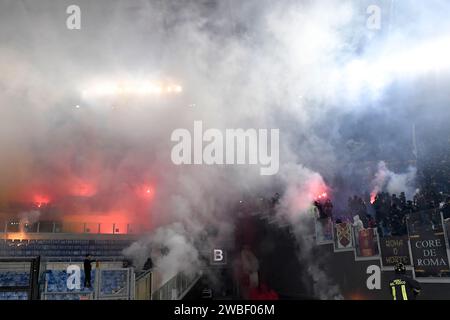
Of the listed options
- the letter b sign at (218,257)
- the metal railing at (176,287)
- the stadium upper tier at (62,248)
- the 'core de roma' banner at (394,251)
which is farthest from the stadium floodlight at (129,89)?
the 'core de roma' banner at (394,251)

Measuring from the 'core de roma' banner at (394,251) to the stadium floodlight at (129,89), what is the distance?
6.11m

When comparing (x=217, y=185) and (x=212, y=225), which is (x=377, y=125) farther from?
(x=212, y=225)

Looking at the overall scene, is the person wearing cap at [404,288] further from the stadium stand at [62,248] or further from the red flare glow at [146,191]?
the stadium stand at [62,248]

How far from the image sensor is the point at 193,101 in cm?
1015

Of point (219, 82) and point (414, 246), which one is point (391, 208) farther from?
point (219, 82)

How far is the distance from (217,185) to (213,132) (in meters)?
2.72

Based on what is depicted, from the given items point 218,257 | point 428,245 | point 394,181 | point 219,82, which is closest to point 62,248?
point 218,257

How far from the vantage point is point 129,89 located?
1080 cm

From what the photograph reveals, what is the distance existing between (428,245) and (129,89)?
8.13 metres

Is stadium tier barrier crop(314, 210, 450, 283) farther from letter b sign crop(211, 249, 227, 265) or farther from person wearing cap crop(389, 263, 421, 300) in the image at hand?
letter b sign crop(211, 249, 227, 265)

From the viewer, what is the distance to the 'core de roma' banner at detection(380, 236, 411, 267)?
7551 mm

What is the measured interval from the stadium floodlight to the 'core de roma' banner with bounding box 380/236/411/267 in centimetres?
611

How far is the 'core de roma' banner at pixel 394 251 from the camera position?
755 cm

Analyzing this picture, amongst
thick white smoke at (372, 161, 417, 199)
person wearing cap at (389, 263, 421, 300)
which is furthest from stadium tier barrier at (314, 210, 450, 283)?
person wearing cap at (389, 263, 421, 300)
